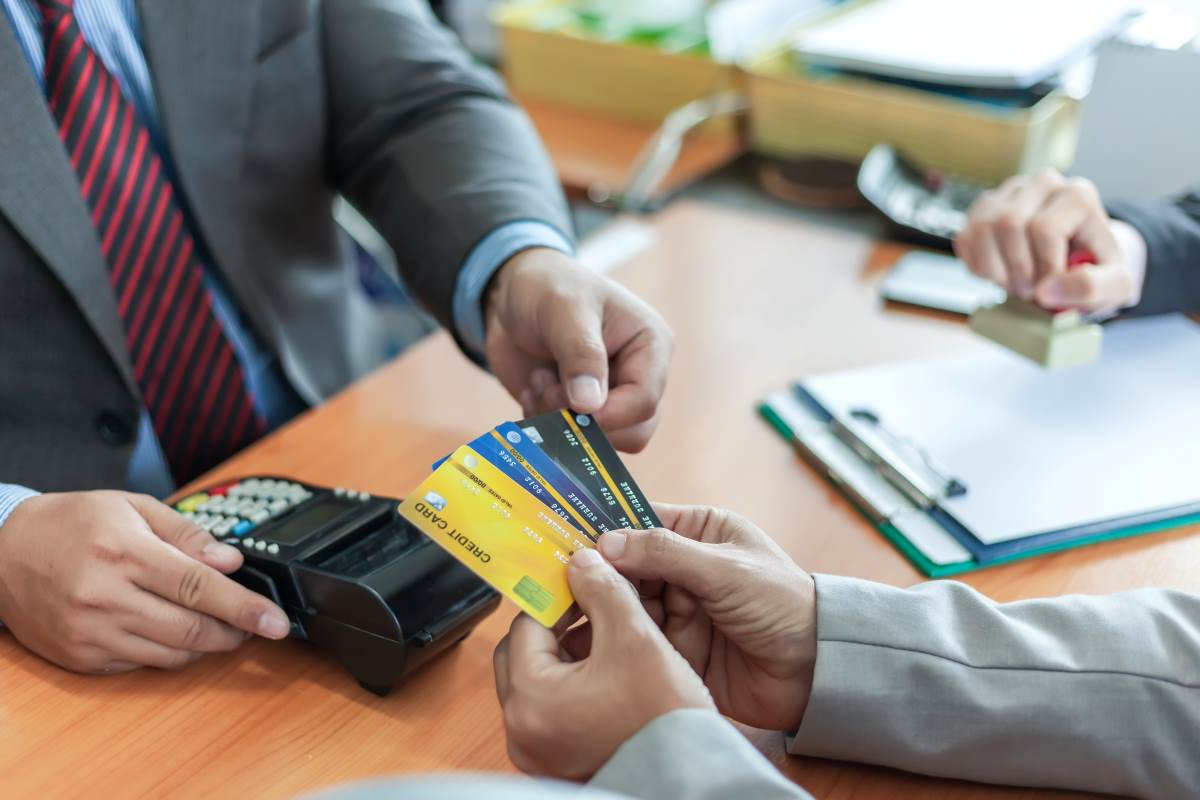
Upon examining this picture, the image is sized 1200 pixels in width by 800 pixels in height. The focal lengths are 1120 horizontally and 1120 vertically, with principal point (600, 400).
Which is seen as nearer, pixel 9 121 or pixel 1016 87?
pixel 9 121

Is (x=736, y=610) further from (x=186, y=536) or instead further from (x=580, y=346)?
(x=186, y=536)

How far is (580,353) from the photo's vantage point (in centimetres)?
90

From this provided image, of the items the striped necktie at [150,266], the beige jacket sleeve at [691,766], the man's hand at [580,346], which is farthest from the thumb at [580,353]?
the striped necktie at [150,266]

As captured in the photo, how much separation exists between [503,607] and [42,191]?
581 millimetres

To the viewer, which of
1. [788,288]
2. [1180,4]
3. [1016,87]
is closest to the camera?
[788,288]

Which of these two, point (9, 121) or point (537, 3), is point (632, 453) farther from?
point (537, 3)

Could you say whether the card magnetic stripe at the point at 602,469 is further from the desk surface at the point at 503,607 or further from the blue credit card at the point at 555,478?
the desk surface at the point at 503,607

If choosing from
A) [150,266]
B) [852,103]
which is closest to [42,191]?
[150,266]

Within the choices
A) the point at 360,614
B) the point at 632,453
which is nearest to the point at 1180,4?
the point at 632,453

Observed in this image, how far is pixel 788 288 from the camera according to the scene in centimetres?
132

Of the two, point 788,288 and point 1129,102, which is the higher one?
point 1129,102

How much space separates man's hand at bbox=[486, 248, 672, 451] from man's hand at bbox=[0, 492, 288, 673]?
294 millimetres

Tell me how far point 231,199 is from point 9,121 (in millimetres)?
241

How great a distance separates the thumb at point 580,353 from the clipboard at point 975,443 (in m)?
0.22
